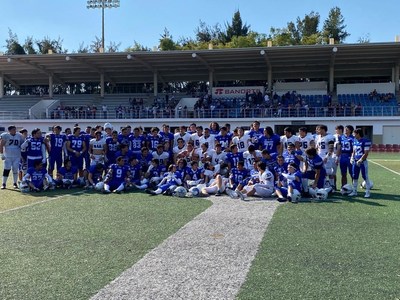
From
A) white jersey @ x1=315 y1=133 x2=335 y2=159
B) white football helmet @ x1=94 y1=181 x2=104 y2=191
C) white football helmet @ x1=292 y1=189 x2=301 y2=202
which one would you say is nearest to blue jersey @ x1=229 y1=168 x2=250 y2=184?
white football helmet @ x1=292 y1=189 x2=301 y2=202

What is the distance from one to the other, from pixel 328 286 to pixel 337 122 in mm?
29506

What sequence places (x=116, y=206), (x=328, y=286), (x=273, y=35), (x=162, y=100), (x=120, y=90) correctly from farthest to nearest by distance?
(x=273, y=35) < (x=120, y=90) < (x=162, y=100) < (x=116, y=206) < (x=328, y=286)

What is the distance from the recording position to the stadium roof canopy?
34.0 m

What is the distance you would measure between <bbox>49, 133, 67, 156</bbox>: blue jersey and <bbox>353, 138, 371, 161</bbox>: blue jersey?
848 centimetres

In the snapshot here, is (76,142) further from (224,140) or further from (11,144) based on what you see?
(224,140)

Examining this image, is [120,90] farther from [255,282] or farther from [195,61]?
[255,282]

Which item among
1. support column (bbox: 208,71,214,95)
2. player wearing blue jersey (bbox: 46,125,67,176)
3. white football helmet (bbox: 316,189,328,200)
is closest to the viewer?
white football helmet (bbox: 316,189,328,200)

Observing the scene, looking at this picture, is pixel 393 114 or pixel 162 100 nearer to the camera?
pixel 393 114

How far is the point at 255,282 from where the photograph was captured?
4.71 metres

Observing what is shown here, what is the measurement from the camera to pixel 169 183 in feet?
36.9

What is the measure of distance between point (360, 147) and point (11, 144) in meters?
9.64

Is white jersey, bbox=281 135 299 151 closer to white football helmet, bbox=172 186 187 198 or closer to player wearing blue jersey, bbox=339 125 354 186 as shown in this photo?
player wearing blue jersey, bbox=339 125 354 186

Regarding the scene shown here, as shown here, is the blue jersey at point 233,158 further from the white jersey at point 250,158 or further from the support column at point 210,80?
the support column at point 210,80

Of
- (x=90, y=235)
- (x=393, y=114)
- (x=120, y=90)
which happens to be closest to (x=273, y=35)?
(x=120, y=90)
